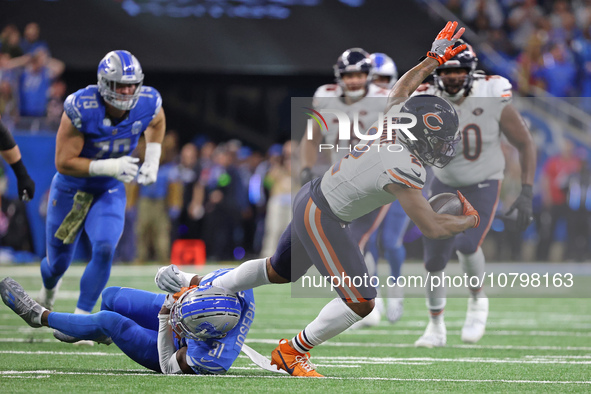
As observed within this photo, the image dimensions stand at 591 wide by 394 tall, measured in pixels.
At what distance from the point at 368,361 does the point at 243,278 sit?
3.61 feet

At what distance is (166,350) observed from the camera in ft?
14.8

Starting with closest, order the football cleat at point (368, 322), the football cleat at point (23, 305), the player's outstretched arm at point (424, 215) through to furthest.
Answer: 1. the player's outstretched arm at point (424, 215)
2. the football cleat at point (23, 305)
3. the football cleat at point (368, 322)

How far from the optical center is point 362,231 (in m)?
7.07

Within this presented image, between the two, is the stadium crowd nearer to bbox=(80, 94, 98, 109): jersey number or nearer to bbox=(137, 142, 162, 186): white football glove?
bbox=(137, 142, 162, 186): white football glove

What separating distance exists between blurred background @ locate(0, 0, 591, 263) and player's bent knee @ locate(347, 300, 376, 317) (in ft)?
27.3

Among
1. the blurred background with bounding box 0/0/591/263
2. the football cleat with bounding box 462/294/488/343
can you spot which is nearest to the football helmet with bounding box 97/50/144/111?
the football cleat with bounding box 462/294/488/343

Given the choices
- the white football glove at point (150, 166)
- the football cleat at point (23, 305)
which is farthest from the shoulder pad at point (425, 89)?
the football cleat at point (23, 305)

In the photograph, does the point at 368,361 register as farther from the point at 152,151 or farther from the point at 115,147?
the point at 115,147

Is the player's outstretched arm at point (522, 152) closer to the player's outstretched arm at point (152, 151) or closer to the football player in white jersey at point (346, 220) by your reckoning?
the football player in white jersey at point (346, 220)

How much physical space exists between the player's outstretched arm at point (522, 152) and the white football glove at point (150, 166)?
2381mm

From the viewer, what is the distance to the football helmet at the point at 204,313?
4.28m

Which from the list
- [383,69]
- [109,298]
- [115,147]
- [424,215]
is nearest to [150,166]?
[115,147]

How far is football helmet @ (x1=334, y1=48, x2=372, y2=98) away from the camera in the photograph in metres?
7.41

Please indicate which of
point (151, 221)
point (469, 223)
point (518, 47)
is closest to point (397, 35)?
point (518, 47)
